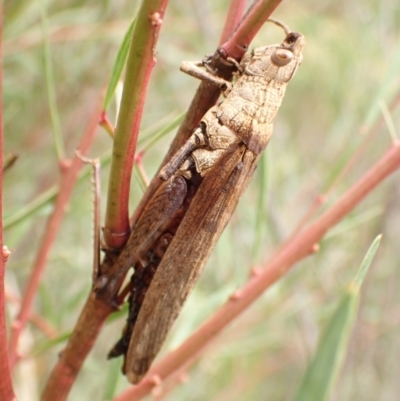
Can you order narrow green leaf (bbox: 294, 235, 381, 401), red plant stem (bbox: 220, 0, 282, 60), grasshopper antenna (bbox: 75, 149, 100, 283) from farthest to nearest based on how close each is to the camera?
grasshopper antenna (bbox: 75, 149, 100, 283) → narrow green leaf (bbox: 294, 235, 381, 401) → red plant stem (bbox: 220, 0, 282, 60)

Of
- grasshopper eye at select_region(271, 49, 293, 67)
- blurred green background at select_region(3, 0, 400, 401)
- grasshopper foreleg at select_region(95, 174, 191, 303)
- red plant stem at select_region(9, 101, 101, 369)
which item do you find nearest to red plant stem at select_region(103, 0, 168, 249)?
grasshopper foreleg at select_region(95, 174, 191, 303)

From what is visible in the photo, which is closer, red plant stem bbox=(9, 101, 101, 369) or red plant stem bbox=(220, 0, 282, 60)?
red plant stem bbox=(220, 0, 282, 60)

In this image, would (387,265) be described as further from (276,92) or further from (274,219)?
(276,92)

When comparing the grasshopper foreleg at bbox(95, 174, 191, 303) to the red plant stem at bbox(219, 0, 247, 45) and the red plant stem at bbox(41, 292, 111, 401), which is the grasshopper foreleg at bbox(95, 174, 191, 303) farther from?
the red plant stem at bbox(219, 0, 247, 45)

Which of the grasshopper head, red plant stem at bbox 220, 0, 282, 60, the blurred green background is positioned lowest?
the blurred green background

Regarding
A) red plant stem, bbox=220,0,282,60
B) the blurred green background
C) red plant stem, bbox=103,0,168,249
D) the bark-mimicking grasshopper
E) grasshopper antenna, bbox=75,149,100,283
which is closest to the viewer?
red plant stem, bbox=103,0,168,249

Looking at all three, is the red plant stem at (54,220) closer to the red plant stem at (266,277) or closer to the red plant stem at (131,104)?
the red plant stem at (266,277)

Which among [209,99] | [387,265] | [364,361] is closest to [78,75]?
[209,99]
